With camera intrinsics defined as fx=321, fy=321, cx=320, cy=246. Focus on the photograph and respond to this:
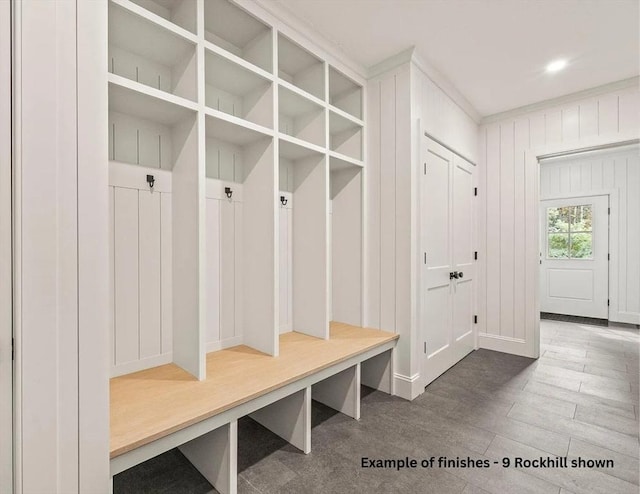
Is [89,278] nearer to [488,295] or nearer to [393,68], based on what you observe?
[393,68]

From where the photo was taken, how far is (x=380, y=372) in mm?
2619

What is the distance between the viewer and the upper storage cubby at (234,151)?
1.92 m

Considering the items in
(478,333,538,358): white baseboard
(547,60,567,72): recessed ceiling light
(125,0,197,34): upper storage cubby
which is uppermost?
(547,60,567,72): recessed ceiling light

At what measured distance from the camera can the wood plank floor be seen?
1583mm

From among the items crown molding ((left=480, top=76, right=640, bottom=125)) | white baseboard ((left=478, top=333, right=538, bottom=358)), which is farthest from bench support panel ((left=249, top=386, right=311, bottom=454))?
crown molding ((left=480, top=76, right=640, bottom=125))

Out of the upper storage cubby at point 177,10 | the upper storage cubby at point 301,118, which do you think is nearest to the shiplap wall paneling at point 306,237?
the upper storage cubby at point 301,118

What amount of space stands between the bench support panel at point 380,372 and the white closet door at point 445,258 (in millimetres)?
297

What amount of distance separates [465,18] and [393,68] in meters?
0.58

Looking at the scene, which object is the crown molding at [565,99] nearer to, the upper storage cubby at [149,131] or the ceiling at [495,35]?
the ceiling at [495,35]

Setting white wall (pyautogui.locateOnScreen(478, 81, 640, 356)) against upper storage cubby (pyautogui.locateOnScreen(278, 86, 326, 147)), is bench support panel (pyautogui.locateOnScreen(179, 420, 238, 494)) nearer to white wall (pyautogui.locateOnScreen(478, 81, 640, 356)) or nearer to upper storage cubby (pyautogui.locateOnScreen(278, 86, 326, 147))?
upper storage cubby (pyautogui.locateOnScreen(278, 86, 326, 147))

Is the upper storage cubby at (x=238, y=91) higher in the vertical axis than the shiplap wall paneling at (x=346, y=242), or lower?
higher

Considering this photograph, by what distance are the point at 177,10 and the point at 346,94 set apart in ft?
4.76

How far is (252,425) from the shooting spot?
211 cm

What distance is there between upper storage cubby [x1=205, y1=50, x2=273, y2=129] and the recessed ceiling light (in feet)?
7.82
